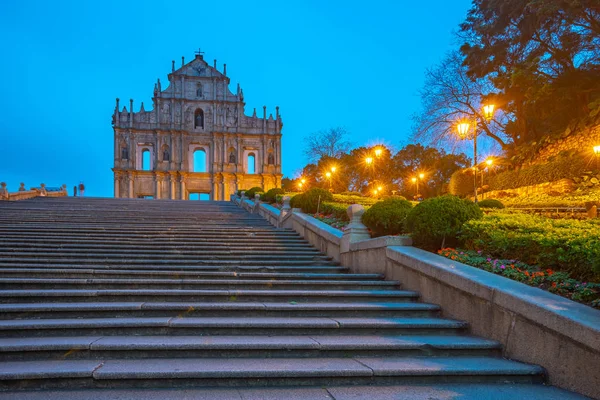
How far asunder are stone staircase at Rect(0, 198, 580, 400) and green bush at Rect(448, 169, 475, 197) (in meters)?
20.7

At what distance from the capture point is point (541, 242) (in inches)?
203

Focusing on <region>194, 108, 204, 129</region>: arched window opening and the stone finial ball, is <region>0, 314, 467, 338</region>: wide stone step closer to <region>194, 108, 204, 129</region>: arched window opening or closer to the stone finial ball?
the stone finial ball

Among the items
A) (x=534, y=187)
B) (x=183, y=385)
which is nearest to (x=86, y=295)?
(x=183, y=385)

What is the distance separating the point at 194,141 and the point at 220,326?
49.7m

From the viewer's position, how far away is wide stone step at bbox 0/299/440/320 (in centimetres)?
495

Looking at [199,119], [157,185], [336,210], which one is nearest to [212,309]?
[336,210]

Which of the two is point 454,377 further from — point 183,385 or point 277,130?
point 277,130

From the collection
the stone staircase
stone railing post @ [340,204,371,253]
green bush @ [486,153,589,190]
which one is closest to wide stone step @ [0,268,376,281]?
the stone staircase

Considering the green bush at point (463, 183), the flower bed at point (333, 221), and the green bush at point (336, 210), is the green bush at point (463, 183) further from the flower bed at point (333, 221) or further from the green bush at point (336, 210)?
the flower bed at point (333, 221)

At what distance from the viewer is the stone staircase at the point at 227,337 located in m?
3.58

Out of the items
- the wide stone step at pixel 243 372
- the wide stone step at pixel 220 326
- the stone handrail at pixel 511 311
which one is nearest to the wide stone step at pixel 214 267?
the stone handrail at pixel 511 311

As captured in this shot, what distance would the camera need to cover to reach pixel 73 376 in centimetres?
358

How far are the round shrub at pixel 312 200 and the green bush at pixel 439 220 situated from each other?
6377mm

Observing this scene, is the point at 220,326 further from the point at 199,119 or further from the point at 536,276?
the point at 199,119
